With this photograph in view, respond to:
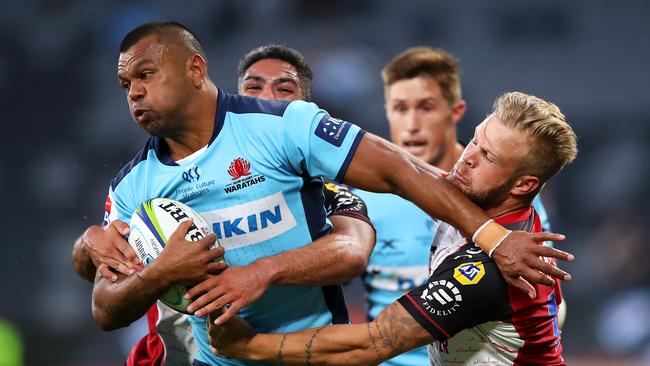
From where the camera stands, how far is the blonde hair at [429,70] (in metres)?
6.37

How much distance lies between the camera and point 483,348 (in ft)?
13.0

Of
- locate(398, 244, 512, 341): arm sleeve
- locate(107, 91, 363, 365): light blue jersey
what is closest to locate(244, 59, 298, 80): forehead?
locate(107, 91, 363, 365): light blue jersey

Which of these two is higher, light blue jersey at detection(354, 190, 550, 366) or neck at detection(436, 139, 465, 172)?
neck at detection(436, 139, 465, 172)

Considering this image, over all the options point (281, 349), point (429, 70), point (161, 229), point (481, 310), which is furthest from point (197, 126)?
point (429, 70)

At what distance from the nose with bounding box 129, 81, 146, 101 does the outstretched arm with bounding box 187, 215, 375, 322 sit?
78 centimetres

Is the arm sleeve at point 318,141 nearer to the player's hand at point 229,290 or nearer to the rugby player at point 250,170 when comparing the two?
the rugby player at point 250,170

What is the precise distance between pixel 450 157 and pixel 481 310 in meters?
2.50

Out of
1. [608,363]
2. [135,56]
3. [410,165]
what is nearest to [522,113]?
[410,165]

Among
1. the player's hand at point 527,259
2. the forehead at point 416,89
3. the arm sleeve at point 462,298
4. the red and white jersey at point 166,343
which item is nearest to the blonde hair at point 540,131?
the player's hand at point 527,259

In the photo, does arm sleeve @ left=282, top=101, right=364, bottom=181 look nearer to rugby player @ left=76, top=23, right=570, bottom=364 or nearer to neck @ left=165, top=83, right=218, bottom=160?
rugby player @ left=76, top=23, right=570, bottom=364

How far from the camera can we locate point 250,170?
3904 millimetres

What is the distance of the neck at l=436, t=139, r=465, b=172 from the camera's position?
6109mm

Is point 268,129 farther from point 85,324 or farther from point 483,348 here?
point 85,324

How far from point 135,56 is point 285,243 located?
3.18 feet
